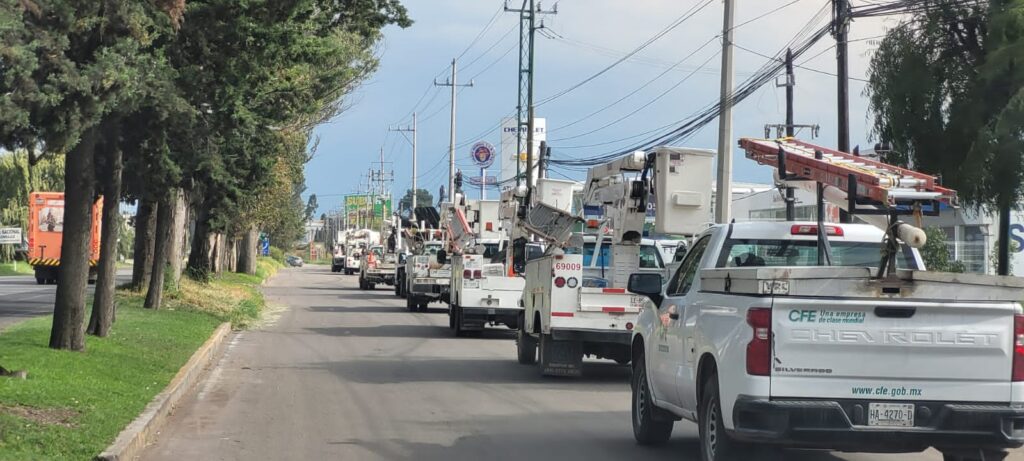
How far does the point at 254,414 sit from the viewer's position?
13.3 meters

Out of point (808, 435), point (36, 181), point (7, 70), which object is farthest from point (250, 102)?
point (36, 181)

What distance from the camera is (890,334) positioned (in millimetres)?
7750

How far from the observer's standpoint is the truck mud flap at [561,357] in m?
16.8

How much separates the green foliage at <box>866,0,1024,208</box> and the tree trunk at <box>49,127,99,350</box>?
15.7 meters

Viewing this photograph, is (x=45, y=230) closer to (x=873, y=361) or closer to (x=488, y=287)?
(x=488, y=287)

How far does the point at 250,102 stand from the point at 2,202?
5412 centimetres

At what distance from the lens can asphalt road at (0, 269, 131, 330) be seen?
84.5 ft

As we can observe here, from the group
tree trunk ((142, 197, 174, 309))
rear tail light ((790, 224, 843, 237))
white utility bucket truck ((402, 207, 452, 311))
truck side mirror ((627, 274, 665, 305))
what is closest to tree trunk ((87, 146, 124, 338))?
tree trunk ((142, 197, 174, 309))

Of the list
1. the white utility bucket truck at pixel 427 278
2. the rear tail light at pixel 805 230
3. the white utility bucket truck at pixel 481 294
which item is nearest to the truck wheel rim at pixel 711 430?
the rear tail light at pixel 805 230

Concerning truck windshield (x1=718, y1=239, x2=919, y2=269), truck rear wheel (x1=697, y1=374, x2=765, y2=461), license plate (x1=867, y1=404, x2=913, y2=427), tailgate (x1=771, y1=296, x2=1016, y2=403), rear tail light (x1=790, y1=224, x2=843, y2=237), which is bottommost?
truck rear wheel (x1=697, y1=374, x2=765, y2=461)

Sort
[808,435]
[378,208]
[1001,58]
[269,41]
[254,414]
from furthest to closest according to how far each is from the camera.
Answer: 1. [378,208]
2. [1001,58]
3. [269,41]
4. [254,414]
5. [808,435]

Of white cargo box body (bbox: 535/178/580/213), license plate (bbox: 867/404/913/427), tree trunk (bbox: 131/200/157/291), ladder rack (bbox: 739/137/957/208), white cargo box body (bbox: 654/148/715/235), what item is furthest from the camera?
tree trunk (bbox: 131/200/157/291)

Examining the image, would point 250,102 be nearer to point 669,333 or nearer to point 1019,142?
point 669,333

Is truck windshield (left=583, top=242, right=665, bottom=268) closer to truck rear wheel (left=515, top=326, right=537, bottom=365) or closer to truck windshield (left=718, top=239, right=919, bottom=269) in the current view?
truck rear wheel (left=515, top=326, right=537, bottom=365)
